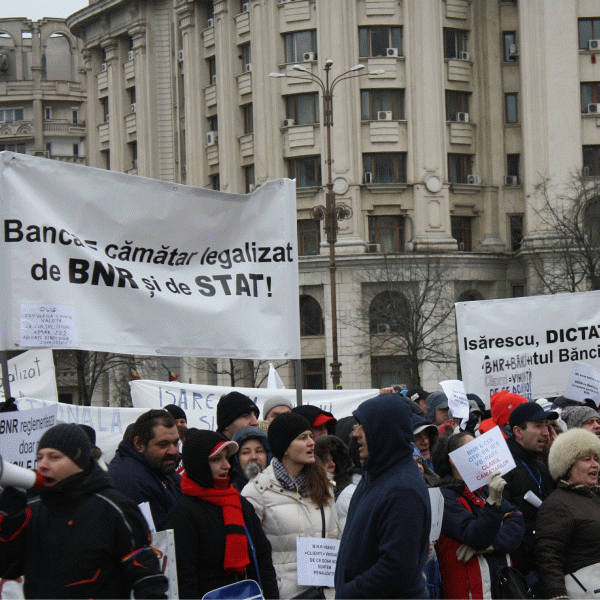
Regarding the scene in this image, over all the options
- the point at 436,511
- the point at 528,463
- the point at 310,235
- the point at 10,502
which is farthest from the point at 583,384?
the point at 310,235

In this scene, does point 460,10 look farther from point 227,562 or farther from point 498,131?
point 227,562

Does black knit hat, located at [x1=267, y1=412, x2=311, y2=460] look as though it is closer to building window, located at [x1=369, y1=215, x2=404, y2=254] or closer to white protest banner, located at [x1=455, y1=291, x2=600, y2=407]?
white protest banner, located at [x1=455, y1=291, x2=600, y2=407]

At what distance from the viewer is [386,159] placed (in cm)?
4894

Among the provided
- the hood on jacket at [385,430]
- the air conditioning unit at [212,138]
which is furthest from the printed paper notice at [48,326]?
the air conditioning unit at [212,138]

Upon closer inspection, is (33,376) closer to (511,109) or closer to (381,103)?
(381,103)

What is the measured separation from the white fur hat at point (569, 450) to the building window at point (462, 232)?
4326 cm

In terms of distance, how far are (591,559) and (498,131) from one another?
4513cm

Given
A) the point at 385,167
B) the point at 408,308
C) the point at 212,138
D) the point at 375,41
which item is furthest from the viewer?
the point at 212,138

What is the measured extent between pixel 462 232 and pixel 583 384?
3937cm

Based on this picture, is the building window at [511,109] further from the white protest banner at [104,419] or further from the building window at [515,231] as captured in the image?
the white protest banner at [104,419]

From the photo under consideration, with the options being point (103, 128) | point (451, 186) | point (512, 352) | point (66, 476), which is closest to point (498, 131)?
point (451, 186)

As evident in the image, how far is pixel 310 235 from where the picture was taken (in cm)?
4912

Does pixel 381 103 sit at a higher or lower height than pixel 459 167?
higher

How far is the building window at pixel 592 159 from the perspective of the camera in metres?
47.8
